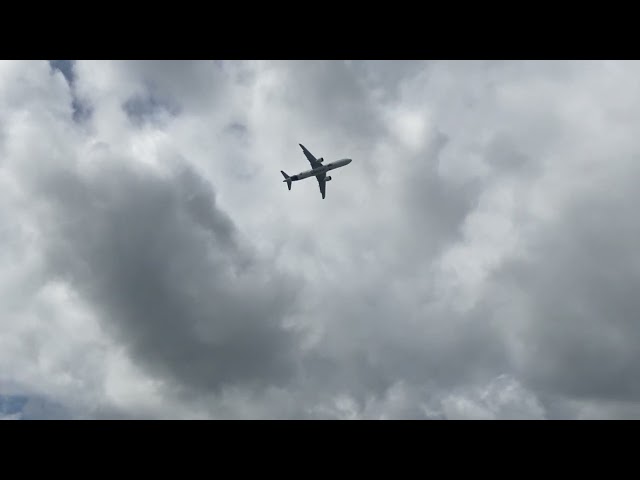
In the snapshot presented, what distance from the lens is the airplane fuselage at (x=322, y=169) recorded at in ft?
470

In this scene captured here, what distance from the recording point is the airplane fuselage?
14338 cm

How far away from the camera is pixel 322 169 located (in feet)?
479
